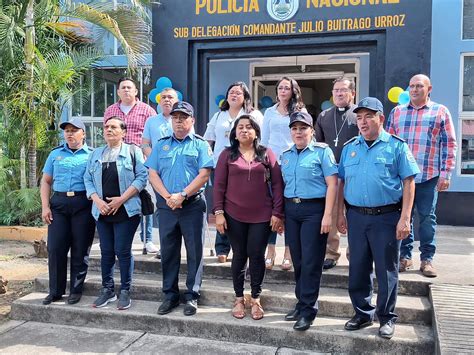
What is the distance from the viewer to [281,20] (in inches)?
252

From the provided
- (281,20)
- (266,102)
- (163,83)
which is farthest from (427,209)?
(266,102)

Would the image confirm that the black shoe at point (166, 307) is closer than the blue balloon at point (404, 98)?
Yes

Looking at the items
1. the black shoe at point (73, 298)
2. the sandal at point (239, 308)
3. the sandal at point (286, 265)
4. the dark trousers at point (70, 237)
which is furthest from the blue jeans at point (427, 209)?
the black shoe at point (73, 298)

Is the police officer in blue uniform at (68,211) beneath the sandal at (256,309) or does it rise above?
above

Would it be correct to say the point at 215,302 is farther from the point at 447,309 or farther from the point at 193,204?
the point at 447,309

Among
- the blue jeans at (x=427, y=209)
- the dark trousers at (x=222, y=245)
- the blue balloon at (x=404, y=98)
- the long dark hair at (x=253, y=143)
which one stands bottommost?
the dark trousers at (x=222, y=245)

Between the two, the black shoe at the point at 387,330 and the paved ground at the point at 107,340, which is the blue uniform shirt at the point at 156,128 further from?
the black shoe at the point at 387,330

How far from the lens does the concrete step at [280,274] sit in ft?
13.5

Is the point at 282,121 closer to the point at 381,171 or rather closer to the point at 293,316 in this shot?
the point at 381,171

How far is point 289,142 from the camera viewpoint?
4.46m

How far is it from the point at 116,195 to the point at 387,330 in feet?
7.90

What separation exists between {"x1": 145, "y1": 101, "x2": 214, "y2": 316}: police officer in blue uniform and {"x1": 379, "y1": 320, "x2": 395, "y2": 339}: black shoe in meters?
1.52

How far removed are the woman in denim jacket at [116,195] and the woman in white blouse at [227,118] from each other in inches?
31.8

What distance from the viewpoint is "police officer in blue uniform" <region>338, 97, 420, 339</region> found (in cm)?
338
